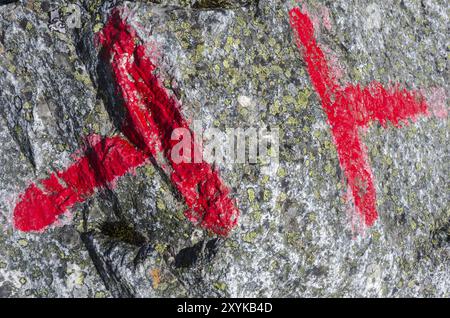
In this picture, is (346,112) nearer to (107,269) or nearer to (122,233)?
(122,233)

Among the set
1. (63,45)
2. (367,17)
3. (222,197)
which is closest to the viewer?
(222,197)

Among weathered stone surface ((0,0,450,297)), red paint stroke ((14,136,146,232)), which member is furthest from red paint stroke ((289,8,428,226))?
red paint stroke ((14,136,146,232))

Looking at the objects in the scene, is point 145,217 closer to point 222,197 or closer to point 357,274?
point 222,197

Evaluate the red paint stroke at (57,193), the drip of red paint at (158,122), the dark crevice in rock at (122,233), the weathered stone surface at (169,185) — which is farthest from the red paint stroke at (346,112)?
the red paint stroke at (57,193)

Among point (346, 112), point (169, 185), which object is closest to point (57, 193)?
point (169, 185)

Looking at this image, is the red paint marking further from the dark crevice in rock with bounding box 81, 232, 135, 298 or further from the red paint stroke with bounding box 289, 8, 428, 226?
the red paint stroke with bounding box 289, 8, 428, 226

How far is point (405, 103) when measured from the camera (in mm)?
5324

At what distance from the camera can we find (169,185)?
423 centimetres

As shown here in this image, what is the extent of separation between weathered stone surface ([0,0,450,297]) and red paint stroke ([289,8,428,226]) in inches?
4.7

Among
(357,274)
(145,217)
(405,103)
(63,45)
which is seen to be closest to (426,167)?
(405,103)

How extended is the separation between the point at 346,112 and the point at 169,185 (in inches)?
69.4

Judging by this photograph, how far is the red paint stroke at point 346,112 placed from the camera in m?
4.52

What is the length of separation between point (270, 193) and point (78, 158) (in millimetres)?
1753

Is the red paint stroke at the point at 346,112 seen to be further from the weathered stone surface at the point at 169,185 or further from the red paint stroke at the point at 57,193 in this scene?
the red paint stroke at the point at 57,193
